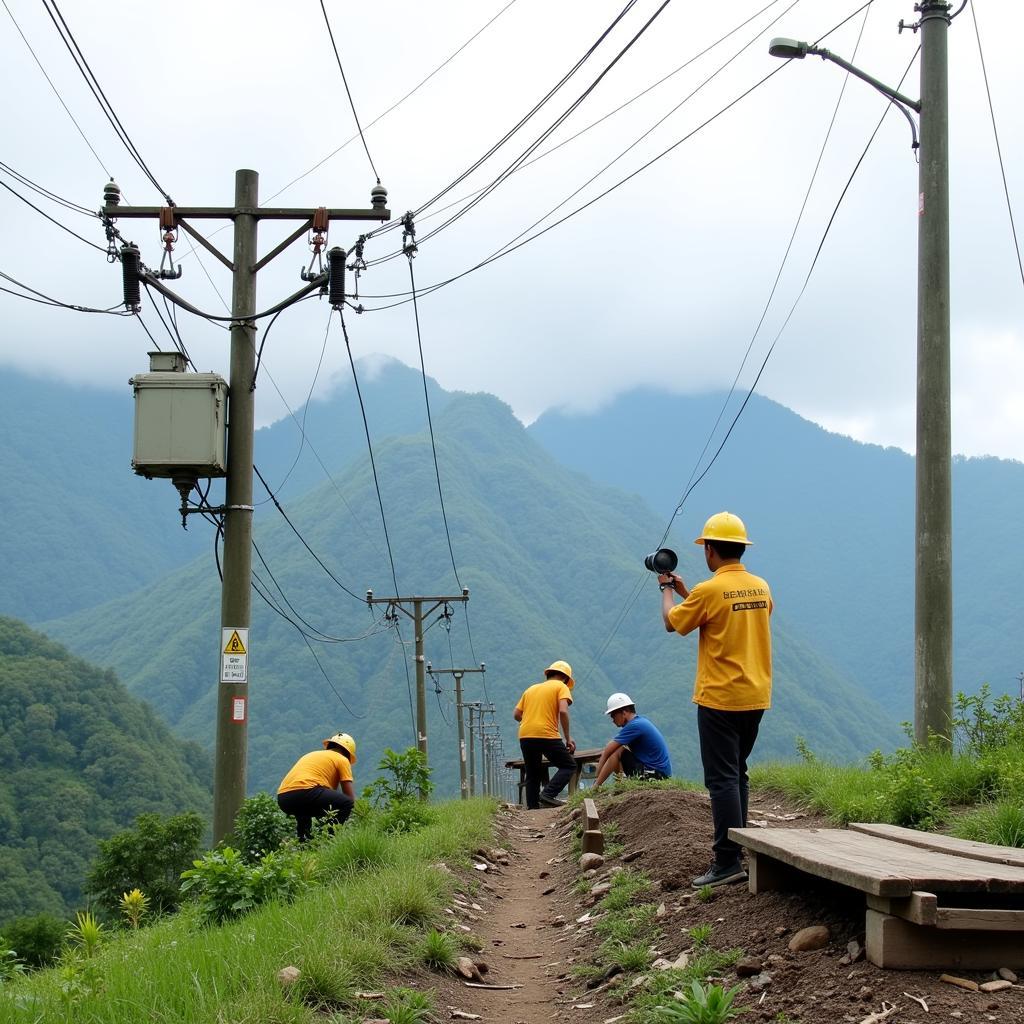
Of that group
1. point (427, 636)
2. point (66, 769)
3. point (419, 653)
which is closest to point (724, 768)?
point (419, 653)


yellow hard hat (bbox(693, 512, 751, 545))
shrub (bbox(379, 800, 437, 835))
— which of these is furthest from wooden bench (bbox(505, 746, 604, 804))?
yellow hard hat (bbox(693, 512, 751, 545))

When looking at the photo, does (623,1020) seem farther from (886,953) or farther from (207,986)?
(207,986)

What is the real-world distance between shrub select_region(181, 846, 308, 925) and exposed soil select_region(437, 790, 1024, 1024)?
105cm

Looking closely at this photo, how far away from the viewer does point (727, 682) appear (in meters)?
6.45

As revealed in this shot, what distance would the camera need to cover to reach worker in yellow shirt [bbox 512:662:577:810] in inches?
590

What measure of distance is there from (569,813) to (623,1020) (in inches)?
319

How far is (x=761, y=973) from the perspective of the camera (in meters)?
4.66

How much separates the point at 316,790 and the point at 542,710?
3.84m

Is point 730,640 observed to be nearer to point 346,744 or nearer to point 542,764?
point 346,744

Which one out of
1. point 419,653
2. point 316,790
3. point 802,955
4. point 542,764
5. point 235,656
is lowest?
point 542,764

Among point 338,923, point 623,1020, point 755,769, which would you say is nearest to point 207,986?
point 338,923

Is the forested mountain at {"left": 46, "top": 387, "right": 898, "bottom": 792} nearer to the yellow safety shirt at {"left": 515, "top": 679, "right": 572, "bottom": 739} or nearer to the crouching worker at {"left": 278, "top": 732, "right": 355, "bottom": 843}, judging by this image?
the yellow safety shirt at {"left": 515, "top": 679, "right": 572, "bottom": 739}

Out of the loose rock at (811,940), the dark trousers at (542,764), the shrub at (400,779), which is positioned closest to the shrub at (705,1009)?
the loose rock at (811,940)

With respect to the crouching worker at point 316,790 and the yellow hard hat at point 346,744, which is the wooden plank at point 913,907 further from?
the yellow hard hat at point 346,744
